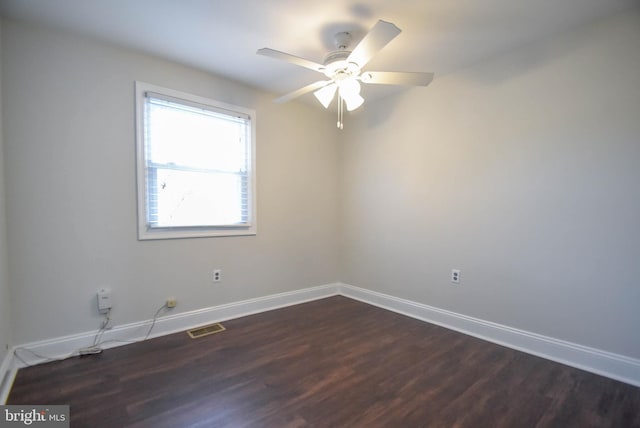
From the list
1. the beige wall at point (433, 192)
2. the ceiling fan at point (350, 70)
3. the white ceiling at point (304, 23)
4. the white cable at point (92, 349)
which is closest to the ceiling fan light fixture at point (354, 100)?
the ceiling fan at point (350, 70)

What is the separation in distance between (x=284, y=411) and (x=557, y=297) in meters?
2.16

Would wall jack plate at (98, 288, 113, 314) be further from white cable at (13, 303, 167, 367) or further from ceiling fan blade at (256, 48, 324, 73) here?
ceiling fan blade at (256, 48, 324, 73)

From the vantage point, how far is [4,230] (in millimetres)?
1954

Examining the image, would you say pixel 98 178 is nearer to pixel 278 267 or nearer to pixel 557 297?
pixel 278 267

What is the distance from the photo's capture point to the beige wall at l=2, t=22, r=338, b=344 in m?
2.05

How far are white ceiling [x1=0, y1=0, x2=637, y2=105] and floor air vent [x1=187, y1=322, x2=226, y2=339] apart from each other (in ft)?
8.11

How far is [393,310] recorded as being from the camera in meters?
3.32

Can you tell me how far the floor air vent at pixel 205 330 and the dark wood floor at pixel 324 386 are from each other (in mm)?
93

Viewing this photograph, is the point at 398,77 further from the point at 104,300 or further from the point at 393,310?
the point at 104,300

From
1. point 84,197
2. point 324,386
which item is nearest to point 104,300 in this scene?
point 84,197

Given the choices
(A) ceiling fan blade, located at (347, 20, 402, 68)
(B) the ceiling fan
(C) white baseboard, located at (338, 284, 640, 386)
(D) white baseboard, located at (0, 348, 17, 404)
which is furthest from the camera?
(C) white baseboard, located at (338, 284, 640, 386)

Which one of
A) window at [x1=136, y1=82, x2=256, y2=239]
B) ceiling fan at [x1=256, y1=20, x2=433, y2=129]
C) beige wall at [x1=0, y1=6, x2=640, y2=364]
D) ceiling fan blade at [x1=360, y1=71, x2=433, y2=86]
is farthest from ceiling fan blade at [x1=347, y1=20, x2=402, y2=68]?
window at [x1=136, y1=82, x2=256, y2=239]

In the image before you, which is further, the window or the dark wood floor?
the window

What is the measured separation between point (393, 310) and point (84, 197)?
10.2 ft
